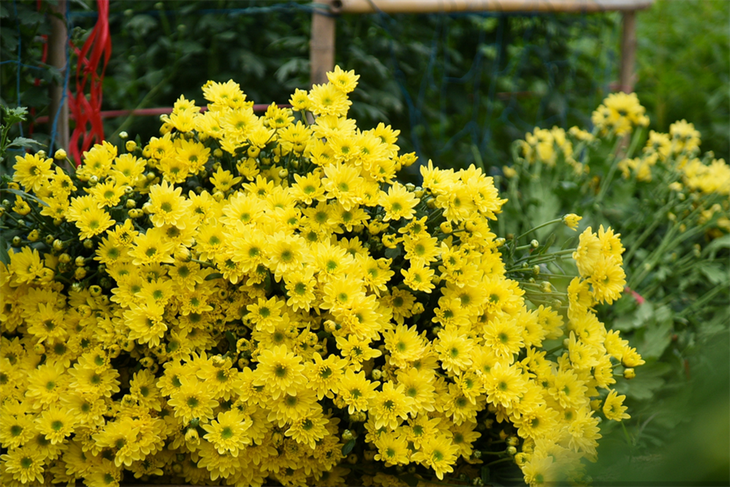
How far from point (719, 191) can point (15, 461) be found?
83.1 inches

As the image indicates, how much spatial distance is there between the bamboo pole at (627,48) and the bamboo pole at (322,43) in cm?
152

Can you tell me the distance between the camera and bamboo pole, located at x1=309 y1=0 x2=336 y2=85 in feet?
6.98

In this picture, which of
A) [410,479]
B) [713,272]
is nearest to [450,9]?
[713,272]

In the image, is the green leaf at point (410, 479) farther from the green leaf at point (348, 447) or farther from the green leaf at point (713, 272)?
the green leaf at point (713, 272)

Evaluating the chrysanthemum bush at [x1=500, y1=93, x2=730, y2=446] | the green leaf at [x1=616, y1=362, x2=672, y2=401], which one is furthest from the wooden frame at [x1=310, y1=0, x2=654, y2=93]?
the green leaf at [x1=616, y1=362, x2=672, y2=401]

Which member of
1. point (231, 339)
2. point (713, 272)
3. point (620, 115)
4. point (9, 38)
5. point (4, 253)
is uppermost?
point (620, 115)

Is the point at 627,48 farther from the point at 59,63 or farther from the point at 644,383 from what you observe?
the point at 59,63

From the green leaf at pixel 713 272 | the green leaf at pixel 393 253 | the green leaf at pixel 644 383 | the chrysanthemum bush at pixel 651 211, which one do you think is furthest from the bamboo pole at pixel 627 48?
the green leaf at pixel 393 253

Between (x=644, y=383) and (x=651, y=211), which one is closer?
(x=644, y=383)

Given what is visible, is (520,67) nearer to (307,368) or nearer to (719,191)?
(719,191)

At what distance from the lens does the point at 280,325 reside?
105 centimetres

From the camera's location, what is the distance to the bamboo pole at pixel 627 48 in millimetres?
2863

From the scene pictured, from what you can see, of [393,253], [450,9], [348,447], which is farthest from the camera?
[450,9]

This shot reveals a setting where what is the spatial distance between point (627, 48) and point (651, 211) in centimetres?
121
